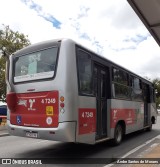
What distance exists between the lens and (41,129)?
8.26 meters

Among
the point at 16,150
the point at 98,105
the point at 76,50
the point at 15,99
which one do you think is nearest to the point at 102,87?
the point at 98,105

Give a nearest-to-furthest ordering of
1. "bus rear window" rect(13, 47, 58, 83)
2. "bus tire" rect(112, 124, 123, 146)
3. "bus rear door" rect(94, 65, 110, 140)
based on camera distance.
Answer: "bus rear window" rect(13, 47, 58, 83), "bus rear door" rect(94, 65, 110, 140), "bus tire" rect(112, 124, 123, 146)

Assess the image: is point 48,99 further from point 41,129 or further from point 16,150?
point 16,150

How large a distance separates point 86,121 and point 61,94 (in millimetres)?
1216

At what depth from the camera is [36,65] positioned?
29.2ft

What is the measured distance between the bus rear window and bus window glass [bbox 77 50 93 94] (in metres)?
0.75

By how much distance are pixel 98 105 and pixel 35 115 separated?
2228 mm

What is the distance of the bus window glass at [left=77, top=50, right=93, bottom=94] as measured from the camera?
339 inches

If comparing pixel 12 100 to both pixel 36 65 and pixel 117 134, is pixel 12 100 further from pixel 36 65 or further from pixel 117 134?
pixel 117 134

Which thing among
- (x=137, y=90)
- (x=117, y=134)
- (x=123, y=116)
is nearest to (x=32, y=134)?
(x=117, y=134)

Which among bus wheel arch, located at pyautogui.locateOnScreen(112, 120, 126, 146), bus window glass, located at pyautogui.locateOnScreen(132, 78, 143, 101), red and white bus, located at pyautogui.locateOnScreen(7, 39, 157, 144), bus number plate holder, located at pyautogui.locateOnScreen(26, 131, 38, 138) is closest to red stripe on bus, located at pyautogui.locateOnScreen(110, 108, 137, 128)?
red and white bus, located at pyautogui.locateOnScreen(7, 39, 157, 144)

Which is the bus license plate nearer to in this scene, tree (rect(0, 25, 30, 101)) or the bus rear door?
the bus rear door

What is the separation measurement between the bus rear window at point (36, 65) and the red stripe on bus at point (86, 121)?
1.37m

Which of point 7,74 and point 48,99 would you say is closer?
point 48,99
